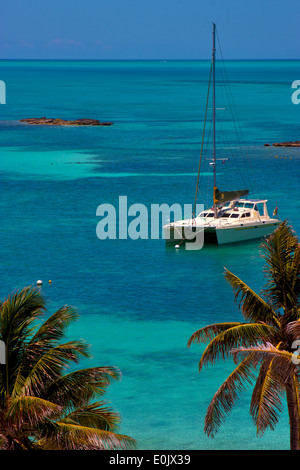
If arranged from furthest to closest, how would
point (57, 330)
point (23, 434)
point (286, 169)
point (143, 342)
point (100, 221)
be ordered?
point (286, 169) → point (100, 221) → point (143, 342) → point (57, 330) → point (23, 434)

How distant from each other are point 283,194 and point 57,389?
5377 cm

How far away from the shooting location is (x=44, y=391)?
15.3 metres

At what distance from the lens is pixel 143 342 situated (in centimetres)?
3409

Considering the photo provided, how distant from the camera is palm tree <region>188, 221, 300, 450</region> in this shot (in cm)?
1627

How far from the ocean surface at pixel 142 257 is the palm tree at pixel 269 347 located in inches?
308

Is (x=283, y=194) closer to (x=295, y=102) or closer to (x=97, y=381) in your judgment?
(x=97, y=381)

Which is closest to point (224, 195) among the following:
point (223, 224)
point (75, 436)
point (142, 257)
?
point (223, 224)

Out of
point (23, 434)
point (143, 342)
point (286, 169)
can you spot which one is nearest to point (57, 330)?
point (23, 434)

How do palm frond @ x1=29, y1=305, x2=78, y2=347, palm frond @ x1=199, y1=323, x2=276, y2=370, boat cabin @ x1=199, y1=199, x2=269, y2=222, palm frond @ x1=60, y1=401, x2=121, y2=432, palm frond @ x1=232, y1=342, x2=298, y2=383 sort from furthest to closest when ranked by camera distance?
boat cabin @ x1=199, y1=199, x2=269, y2=222, palm frond @ x1=199, y1=323, x2=276, y2=370, palm frond @ x1=29, y1=305, x2=78, y2=347, palm frond @ x1=232, y1=342, x2=298, y2=383, palm frond @ x1=60, y1=401, x2=121, y2=432

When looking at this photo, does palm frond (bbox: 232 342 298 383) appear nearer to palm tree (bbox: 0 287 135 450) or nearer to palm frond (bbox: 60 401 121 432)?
palm tree (bbox: 0 287 135 450)

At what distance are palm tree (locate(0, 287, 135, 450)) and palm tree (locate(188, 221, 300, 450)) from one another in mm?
2685

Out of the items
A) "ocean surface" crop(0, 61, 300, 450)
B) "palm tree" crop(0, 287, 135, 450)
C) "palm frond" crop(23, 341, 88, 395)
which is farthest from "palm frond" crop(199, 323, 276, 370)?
"ocean surface" crop(0, 61, 300, 450)

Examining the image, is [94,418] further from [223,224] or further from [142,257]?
[223,224]

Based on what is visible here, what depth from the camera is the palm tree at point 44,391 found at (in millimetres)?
14406
